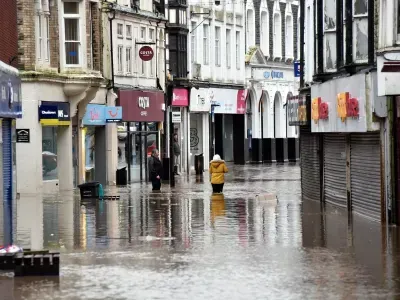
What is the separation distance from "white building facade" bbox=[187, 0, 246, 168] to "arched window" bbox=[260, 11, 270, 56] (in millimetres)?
4292

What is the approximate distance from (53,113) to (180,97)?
2405 centimetres

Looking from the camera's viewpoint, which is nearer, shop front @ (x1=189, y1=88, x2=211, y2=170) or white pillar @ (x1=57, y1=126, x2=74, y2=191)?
white pillar @ (x1=57, y1=126, x2=74, y2=191)

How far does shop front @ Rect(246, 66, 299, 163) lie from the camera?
276 feet

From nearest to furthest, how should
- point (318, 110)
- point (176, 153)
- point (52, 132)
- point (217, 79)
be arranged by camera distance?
point (318, 110)
point (52, 132)
point (176, 153)
point (217, 79)

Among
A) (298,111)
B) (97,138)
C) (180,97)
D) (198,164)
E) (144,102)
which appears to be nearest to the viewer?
(298,111)

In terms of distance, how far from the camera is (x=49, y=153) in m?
47.8

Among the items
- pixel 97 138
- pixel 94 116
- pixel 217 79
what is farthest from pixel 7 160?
pixel 217 79

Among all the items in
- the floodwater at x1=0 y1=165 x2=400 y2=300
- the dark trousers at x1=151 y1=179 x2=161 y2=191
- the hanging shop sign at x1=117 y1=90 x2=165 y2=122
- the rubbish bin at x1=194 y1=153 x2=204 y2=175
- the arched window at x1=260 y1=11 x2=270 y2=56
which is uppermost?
the arched window at x1=260 y1=11 x2=270 y2=56

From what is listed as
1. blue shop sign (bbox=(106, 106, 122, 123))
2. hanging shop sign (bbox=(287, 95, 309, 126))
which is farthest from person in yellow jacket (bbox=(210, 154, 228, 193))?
blue shop sign (bbox=(106, 106, 122, 123))

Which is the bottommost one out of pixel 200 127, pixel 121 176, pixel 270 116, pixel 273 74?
pixel 121 176

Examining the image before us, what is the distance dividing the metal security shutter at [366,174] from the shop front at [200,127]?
135 ft

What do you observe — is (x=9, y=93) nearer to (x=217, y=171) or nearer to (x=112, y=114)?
(x=217, y=171)

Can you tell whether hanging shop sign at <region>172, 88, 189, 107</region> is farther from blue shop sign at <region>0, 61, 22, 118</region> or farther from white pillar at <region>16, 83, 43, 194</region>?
blue shop sign at <region>0, 61, 22, 118</region>

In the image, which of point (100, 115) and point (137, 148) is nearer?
point (100, 115)
